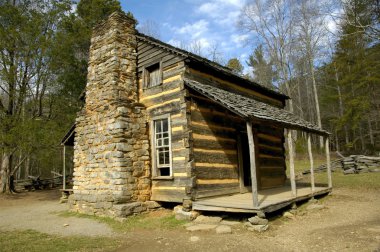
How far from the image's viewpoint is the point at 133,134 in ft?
34.5

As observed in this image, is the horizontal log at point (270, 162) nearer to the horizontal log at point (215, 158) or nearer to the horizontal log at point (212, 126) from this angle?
the horizontal log at point (215, 158)

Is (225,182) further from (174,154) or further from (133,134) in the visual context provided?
(133,134)

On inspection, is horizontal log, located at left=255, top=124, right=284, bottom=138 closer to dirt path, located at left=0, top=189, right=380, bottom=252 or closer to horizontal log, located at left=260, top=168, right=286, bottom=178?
horizontal log, located at left=260, top=168, right=286, bottom=178

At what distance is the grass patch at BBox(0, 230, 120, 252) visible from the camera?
6766 millimetres

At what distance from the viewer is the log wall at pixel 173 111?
952 cm

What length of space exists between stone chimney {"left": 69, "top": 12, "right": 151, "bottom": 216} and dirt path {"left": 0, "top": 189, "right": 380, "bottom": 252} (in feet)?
3.61

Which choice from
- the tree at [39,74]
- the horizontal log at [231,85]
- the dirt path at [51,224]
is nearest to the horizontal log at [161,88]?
the horizontal log at [231,85]

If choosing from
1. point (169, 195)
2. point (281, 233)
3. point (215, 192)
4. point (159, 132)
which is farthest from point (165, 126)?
point (281, 233)

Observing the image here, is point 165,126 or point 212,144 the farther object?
point 165,126

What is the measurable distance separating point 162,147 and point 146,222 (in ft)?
8.40

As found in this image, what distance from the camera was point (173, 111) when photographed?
1012cm

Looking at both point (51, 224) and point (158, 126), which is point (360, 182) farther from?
point (51, 224)

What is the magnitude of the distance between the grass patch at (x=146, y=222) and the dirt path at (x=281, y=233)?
303 millimetres

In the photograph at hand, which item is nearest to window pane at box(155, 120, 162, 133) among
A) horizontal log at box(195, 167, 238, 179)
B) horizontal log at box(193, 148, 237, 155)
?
horizontal log at box(193, 148, 237, 155)
